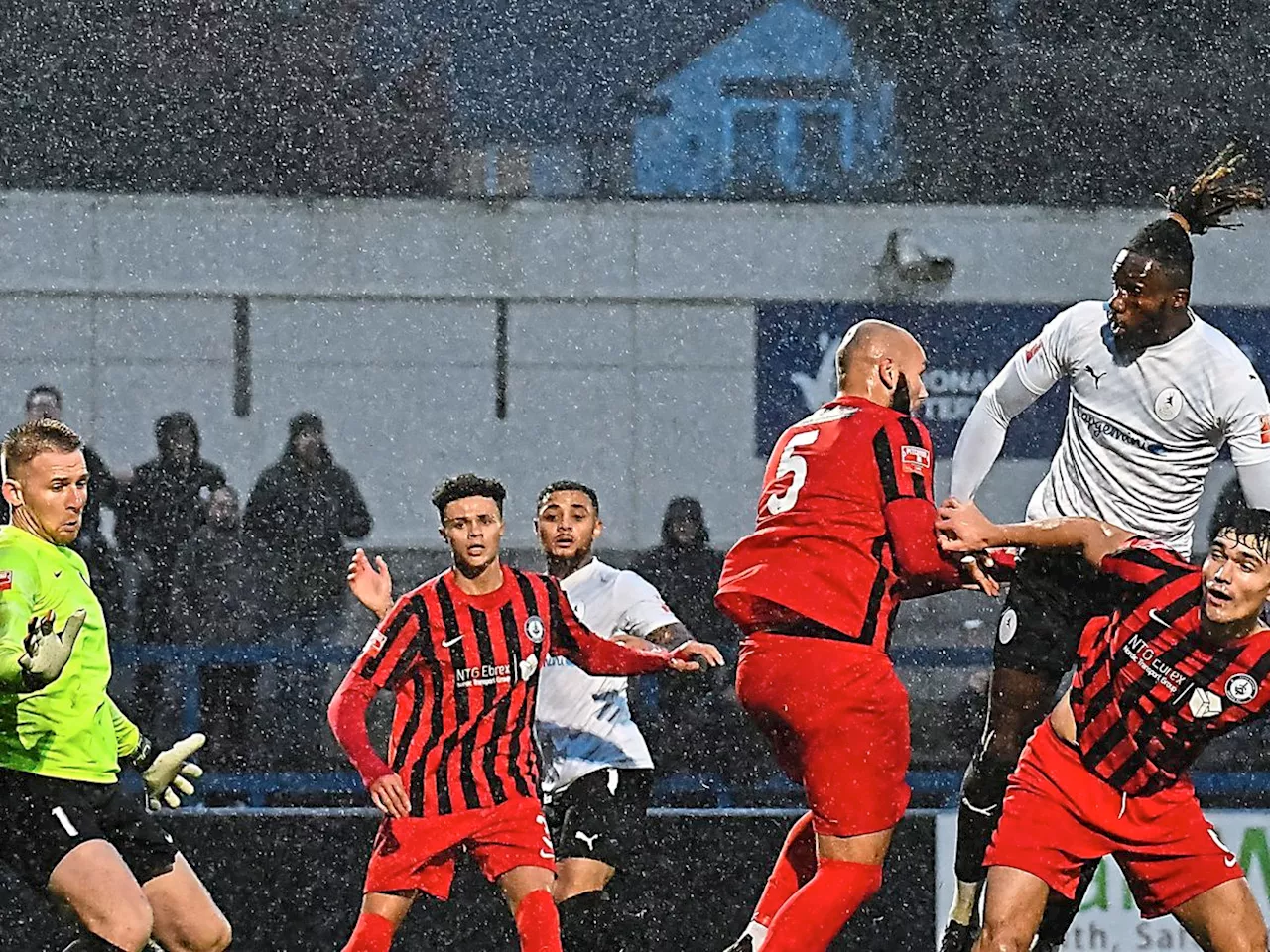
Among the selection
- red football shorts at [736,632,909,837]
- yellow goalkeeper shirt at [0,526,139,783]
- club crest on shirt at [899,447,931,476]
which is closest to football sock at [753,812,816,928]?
red football shorts at [736,632,909,837]

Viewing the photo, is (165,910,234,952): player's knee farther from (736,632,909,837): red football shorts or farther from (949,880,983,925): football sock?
(949,880,983,925): football sock

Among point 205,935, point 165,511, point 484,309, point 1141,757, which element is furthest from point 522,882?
point 484,309

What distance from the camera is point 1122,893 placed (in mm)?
6191

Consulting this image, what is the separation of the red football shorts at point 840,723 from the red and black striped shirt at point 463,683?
0.58 m

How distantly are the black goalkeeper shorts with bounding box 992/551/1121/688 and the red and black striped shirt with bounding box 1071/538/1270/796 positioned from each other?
1.11 feet

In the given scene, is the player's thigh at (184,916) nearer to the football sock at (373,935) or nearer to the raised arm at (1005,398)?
the football sock at (373,935)

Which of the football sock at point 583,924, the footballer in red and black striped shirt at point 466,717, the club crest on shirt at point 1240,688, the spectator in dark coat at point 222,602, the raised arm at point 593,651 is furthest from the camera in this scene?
the spectator in dark coat at point 222,602

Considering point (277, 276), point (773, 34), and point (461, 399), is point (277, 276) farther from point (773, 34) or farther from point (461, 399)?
point (773, 34)

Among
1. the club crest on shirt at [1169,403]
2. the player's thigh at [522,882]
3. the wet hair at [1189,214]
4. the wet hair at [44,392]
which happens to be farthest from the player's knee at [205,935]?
the wet hair at [44,392]

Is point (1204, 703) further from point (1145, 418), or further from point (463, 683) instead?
point (463, 683)

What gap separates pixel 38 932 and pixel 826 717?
2941mm

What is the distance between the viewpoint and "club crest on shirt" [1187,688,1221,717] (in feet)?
13.1

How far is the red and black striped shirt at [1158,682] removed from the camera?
13.1ft

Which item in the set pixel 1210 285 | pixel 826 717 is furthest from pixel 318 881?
pixel 1210 285
